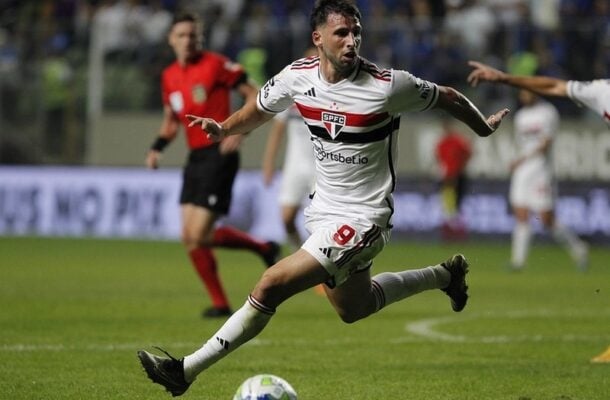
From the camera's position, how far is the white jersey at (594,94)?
29.0ft

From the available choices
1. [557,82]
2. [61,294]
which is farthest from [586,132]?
[557,82]

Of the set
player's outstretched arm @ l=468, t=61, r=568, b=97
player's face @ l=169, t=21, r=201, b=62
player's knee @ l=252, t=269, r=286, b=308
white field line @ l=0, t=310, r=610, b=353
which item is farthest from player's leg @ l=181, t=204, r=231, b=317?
player's knee @ l=252, t=269, r=286, b=308

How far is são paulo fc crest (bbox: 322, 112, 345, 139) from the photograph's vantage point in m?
6.90

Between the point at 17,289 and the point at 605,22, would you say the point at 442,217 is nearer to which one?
the point at 605,22

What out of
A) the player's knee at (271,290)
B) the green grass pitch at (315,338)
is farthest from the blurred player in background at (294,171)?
the player's knee at (271,290)

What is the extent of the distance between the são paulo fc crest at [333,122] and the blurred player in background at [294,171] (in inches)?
274

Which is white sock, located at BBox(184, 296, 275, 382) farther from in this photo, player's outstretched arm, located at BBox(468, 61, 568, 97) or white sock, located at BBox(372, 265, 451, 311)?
player's outstretched arm, located at BBox(468, 61, 568, 97)

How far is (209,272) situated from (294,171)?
3335mm

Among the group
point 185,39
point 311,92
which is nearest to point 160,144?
point 185,39

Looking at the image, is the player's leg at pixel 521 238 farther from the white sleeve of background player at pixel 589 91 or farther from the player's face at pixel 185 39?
the white sleeve of background player at pixel 589 91

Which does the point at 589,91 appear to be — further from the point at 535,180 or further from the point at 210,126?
the point at 535,180

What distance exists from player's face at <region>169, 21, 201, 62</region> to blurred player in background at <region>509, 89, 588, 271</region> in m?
6.87

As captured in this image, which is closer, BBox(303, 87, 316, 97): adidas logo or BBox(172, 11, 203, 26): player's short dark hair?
BBox(303, 87, 316, 97): adidas logo

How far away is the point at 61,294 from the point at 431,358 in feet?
18.1
